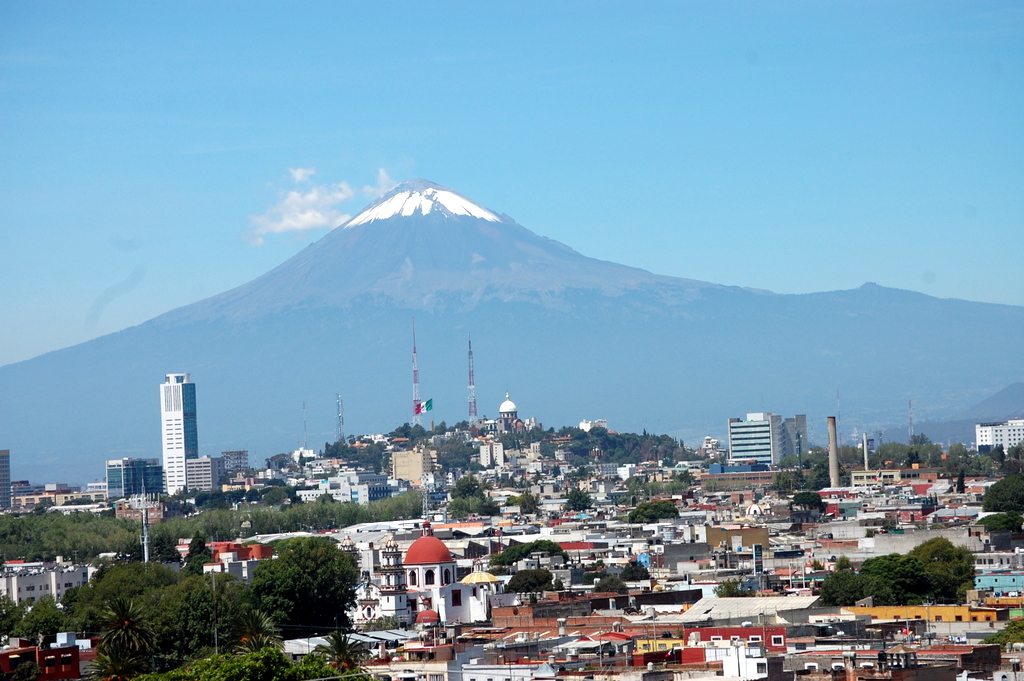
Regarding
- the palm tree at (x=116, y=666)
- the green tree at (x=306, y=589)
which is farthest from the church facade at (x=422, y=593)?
the palm tree at (x=116, y=666)

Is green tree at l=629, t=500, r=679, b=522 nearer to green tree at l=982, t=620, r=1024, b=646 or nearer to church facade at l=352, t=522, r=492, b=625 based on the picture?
church facade at l=352, t=522, r=492, b=625

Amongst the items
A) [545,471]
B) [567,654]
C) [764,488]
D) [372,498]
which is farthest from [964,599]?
[545,471]

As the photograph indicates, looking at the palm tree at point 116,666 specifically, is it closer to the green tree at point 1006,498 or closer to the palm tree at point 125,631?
the palm tree at point 125,631

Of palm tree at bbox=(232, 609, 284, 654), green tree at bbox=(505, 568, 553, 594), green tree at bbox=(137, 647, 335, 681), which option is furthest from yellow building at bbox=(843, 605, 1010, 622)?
green tree at bbox=(137, 647, 335, 681)

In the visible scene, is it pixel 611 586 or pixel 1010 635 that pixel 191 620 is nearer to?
pixel 611 586

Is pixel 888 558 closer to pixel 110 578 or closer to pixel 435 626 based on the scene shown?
pixel 435 626

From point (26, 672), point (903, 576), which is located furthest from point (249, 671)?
point (903, 576)
